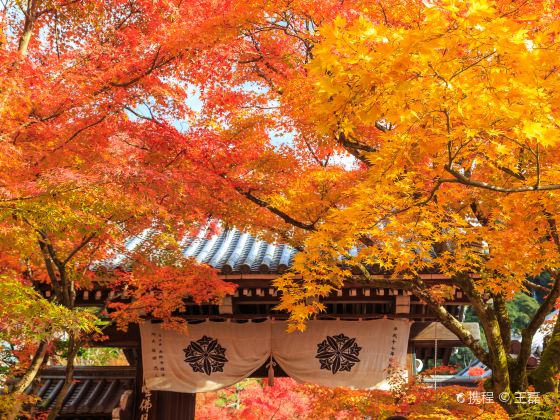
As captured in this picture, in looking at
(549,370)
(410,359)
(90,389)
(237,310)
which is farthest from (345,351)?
(90,389)

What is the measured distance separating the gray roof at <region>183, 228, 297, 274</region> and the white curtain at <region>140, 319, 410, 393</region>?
3.72 ft

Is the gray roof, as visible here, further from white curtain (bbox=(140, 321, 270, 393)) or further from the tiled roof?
the tiled roof

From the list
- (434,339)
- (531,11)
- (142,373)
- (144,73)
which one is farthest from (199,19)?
(434,339)

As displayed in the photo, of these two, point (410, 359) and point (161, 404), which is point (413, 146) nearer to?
point (410, 359)

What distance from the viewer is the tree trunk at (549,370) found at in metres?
6.23

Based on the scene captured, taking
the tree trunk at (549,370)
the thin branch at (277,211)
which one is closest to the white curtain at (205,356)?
the thin branch at (277,211)

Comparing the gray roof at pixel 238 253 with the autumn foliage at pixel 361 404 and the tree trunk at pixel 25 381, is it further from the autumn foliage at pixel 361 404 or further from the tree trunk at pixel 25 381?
the tree trunk at pixel 25 381

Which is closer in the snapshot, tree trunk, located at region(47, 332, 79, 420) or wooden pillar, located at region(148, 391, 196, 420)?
tree trunk, located at region(47, 332, 79, 420)

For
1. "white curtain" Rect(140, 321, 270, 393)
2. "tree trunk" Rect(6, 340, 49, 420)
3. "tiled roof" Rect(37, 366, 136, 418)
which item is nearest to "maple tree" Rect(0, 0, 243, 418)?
"tree trunk" Rect(6, 340, 49, 420)

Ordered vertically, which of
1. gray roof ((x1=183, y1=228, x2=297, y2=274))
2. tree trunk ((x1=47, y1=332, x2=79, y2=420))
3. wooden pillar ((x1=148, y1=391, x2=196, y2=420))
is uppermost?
gray roof ((x1=183, y1=228, x2=297, y2=274))

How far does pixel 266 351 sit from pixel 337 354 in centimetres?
113

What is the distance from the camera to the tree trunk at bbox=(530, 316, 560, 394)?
6.23 meters

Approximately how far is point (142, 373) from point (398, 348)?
13.6ft

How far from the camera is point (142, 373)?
9.74 meters
